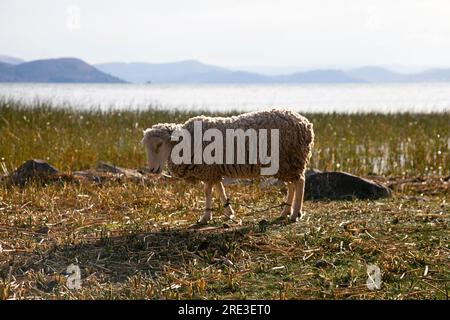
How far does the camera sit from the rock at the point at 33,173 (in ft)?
35.1

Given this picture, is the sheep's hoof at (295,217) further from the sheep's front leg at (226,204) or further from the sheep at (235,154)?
the sheep's front leg at (226,204)

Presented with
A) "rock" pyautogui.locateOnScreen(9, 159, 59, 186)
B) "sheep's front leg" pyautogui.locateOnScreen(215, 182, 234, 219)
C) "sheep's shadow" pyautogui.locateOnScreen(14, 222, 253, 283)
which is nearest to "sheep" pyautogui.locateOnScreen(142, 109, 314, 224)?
"sheep's front leg" pyautogui.locateOnScreen(215, 182, 234, 219)

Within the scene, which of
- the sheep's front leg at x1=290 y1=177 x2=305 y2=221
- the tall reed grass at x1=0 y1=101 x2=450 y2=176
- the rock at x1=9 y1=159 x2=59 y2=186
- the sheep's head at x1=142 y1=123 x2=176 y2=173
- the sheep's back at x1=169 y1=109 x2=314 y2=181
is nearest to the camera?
the sheep's head at x1=142 y1=123 x2=176 y2=173

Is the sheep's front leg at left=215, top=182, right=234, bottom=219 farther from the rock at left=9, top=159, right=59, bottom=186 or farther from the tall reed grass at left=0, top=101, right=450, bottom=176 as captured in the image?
the tall reed grass at left=0, top=101, right=450, bottom=176

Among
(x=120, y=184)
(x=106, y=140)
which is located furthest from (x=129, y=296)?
(x=106, y=140)

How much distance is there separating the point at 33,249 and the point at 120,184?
13.2ft

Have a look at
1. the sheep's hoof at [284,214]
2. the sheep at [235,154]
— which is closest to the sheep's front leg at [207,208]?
the sheep at [235,154]

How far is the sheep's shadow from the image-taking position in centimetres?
584

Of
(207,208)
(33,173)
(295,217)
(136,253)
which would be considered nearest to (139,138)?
(33,173)

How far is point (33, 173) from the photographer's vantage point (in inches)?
426

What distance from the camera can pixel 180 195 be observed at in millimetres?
9469

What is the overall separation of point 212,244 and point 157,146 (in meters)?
1.43

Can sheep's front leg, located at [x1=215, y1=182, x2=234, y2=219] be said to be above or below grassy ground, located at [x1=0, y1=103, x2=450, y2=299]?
above

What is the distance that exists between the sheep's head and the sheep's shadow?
2.49 feet
